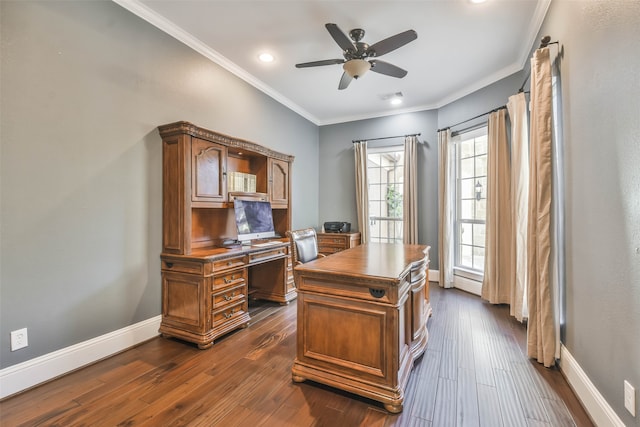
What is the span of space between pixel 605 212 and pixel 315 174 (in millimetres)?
4469

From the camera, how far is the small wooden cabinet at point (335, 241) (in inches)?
192

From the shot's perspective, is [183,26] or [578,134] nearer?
[578,134]

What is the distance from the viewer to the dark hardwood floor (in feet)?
5.17

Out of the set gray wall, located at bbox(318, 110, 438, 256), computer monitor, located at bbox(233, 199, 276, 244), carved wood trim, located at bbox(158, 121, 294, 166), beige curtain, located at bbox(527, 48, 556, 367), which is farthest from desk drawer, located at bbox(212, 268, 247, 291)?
gray wall, located at bbox(318, 110, 438, 256)

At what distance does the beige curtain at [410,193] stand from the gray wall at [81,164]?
3420 mm

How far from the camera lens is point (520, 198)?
2.98 metres

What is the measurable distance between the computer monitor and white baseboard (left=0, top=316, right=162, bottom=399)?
1.21 metres

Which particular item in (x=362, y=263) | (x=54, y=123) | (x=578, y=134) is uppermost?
(x=54, y=123)

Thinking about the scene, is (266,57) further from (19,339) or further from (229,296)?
(19,339)

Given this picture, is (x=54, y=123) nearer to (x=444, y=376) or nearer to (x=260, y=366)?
(x=260, y=366)

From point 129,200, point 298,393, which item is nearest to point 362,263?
point 298,393

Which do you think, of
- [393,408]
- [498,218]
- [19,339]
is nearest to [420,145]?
[498,218]

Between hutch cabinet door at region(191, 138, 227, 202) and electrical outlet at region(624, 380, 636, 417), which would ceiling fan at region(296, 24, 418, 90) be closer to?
hutch cabinet door at region(191, 138, 227, 202)

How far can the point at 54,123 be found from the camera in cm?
197
